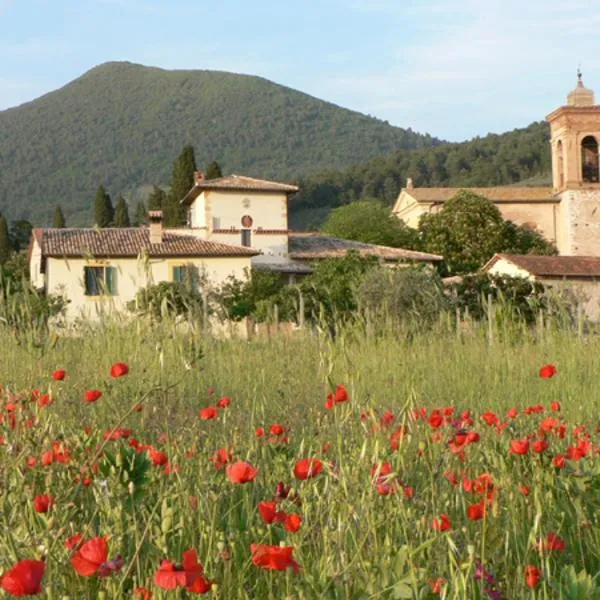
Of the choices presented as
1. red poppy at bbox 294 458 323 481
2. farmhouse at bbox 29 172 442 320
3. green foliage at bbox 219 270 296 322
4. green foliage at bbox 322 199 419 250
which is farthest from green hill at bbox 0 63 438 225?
red poppy at bbox 294 458 323 481

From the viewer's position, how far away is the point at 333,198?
98750 mm

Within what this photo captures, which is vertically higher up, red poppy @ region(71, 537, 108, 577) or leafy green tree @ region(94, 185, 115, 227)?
leafy green tree @ region(94, 185, 115, 227)

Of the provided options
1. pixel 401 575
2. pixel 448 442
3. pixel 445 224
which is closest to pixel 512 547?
pixel 448 442

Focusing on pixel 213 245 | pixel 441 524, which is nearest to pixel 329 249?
pixel 213 245

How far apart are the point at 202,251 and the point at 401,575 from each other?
38.1 metres

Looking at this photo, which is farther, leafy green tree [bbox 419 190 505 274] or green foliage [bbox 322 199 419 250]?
green foliage [bbox 322 199 419 250]

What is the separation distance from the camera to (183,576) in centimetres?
147

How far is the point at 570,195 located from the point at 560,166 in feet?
10.1

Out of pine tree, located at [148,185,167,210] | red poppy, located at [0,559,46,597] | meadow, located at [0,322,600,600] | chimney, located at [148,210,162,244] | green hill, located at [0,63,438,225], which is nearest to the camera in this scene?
red poppy, located at [0,559,46,597]

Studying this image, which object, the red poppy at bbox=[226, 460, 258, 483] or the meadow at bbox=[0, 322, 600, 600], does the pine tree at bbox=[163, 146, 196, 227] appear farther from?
the red poppy at bbox=[226, 460, 258, 483]

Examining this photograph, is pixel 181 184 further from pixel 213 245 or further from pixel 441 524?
pixel 441 524

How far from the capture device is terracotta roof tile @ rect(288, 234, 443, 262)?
144 ft

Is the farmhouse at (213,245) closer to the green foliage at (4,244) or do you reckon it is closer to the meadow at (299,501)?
the green foliage at (4,244)

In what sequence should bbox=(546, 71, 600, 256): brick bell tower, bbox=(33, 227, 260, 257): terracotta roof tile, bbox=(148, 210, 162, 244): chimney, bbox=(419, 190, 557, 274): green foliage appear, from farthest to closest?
Answer: bbox=(546, 71, 600, 256): brick bell tower
bbox=(419, 190, 557, 274): green foliage
bbox=(148, 210, 162, 244): chimney
bbox=(33, 227, 260, 257): terracotta roof tile
